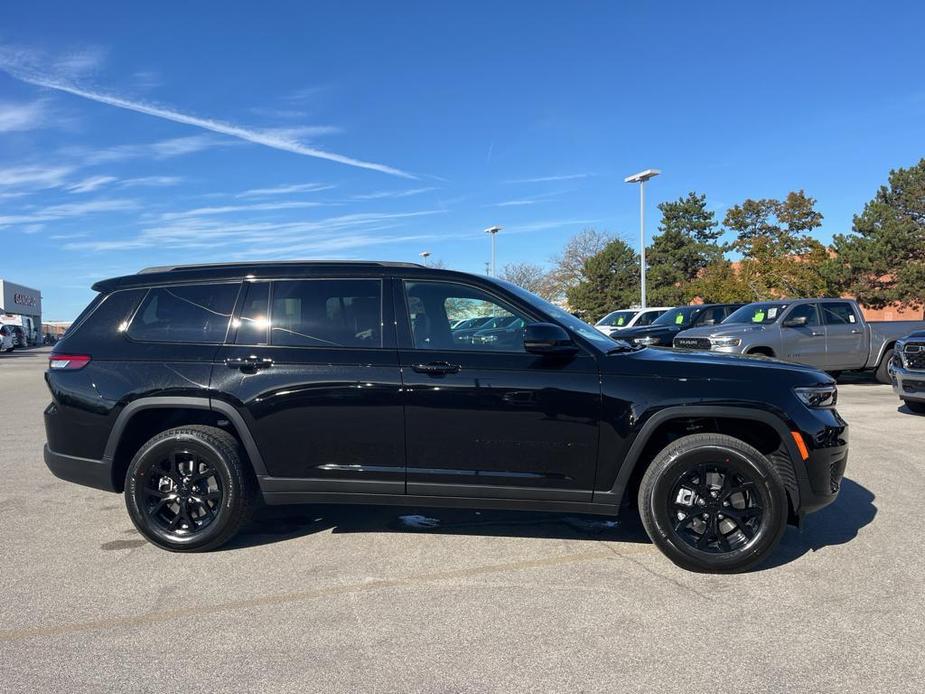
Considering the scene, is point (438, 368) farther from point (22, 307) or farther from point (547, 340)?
point (22, 307)

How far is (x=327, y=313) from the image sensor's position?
14.4 ft

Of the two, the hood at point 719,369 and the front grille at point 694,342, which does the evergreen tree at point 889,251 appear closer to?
the front grille at point 694,342

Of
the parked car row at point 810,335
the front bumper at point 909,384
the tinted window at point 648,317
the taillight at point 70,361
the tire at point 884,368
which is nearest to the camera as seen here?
the taillight at point 70,361

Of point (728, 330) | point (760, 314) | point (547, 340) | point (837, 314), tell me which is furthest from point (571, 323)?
point (837, 314)

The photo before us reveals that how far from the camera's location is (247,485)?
4301 millimetres

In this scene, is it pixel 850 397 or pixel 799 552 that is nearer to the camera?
pixel 799 552

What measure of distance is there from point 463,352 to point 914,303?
134ft

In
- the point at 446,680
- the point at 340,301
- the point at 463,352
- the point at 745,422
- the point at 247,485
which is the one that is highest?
the point at 340,301

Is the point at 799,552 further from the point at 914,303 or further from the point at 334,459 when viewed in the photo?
the point at 914,303


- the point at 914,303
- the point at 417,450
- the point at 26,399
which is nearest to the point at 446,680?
the point at 417,450

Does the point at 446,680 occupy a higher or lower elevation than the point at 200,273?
lower

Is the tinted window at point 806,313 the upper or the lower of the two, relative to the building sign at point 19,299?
lower

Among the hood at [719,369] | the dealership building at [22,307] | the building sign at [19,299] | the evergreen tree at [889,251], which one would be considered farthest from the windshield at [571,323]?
the building sign at [19,299]

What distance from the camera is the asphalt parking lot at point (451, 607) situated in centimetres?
286
